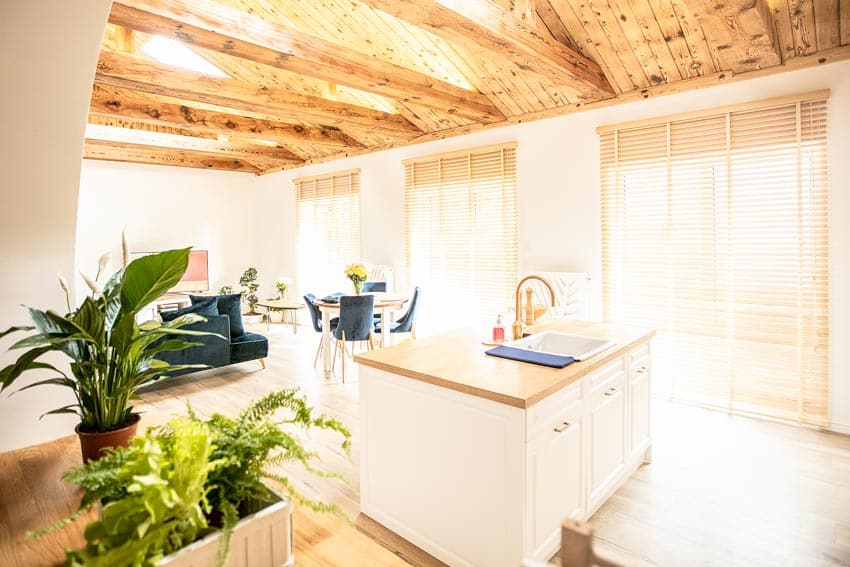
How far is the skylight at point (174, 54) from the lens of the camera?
5.92 m

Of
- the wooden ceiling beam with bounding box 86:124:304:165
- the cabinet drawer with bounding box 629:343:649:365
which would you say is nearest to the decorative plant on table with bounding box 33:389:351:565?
the cabinet drawer with bounding box 629:343:649:365

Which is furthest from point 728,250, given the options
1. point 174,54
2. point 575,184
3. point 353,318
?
point 174,54

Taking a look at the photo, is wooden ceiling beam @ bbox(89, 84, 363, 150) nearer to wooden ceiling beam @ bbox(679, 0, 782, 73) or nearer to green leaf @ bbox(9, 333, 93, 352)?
green leaf @ bbox(9, 333, 93, 352)

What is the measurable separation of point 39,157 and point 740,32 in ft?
13.5

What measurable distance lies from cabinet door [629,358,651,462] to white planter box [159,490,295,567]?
2.18m

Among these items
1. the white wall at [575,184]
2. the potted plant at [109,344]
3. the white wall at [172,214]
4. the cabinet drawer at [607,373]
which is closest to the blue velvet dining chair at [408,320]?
the white wall at [575,184]

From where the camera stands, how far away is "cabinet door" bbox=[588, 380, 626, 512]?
2297mm

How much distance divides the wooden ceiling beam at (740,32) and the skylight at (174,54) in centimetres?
512

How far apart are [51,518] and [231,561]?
0.64 metres

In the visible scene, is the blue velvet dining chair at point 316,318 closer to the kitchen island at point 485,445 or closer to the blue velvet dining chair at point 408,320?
the blue velvet dining chair at point 408,320

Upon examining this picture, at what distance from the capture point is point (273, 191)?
869cm

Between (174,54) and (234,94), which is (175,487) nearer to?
(234,94)

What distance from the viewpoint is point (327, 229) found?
764 centimetres

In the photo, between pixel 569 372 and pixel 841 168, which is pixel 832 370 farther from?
pixel 569 372
